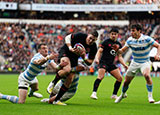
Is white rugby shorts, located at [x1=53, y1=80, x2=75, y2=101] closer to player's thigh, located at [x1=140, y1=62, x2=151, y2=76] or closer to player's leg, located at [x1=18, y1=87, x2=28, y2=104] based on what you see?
player's leg, located at [x1=18, y1=87, x2=28, y2=104]

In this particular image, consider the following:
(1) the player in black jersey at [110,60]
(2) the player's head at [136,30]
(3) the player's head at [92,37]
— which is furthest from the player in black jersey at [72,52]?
(1) the player in black jersey at [110,60]

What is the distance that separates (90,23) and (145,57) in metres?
37.0

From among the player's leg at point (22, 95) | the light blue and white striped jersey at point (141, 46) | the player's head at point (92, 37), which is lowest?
the player's leg at point (22, 95)

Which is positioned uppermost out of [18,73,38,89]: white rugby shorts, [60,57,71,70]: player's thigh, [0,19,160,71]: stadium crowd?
[60,57,71,70]: player's thigh

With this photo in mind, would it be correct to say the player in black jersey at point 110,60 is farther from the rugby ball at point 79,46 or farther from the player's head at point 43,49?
the rugby ball at point 79,46

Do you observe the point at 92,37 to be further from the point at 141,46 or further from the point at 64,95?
the point at 64,95

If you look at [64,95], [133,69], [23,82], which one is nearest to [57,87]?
[64,95]

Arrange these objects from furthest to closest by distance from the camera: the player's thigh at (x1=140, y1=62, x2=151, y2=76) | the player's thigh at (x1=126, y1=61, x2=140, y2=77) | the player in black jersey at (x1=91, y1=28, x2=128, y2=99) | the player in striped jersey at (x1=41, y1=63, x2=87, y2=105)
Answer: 1. the player in black jersey at (x1=91, y1=28, x2=128, y2=99)
2. the player's thigh at (x1=126, y1=61, x2=140, y2=77)
3. the player's thigh at (x1=140, y1=62, x2=151, y2=76)
4. the player in striped jersey at (x1=41, y1=63, x2=87, y2=105)

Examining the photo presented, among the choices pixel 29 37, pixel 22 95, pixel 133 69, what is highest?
pixel 133 69

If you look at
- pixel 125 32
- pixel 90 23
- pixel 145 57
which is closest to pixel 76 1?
pixel 90 23

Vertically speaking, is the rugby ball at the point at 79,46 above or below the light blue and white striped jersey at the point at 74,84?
above

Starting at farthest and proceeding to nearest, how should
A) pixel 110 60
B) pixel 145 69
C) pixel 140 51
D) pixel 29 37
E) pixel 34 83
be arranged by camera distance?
pixel 29 37, pixel 110 60, pixel 34 83, pixel 140 51, pixel 145 69

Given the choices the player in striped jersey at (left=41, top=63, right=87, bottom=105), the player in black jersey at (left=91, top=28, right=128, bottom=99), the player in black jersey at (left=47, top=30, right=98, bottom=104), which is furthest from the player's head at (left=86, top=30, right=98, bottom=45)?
the player in black jersey at (left=91, top=28, right=128, bottom=99)

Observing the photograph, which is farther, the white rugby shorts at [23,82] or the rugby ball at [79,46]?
the white rugby shorts at [23,82]
